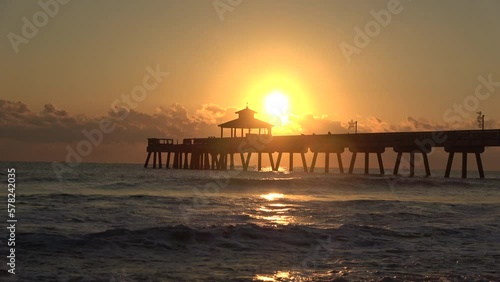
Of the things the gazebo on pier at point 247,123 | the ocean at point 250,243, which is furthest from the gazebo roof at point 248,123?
the ocean at point 250,243

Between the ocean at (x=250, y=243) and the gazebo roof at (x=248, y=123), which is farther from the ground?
the gazebo roof at (x=248, y=123)

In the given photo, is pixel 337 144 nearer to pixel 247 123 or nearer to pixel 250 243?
pixel 247 123

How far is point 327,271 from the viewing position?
1043 centimetres

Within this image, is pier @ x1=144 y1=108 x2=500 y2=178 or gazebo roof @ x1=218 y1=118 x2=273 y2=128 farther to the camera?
gazebo roof @ x1=218 y1=118 x2=273 y2=128

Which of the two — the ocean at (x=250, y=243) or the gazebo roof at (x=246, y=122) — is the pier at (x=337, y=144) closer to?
the gazebo roof at (x=246, y=122)

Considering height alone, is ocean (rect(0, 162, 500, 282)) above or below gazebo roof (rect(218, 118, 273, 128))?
below

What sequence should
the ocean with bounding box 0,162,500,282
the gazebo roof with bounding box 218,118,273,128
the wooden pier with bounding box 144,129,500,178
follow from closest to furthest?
1. the ocean with bounding box 0,162,500,282
2. the wooden pier with bounding box 144,129,500,178
3. the gazebo roof with bounding box 218,118,273,128

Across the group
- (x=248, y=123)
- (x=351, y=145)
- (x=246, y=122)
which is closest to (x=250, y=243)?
(x=351, y=145)

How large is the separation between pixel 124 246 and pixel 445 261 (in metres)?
6.44

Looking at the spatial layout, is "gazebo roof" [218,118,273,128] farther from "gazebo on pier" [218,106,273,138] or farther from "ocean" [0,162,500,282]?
"ocean" [0,162,500,282]

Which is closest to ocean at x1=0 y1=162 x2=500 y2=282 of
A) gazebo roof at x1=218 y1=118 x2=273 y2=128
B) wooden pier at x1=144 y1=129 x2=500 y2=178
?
wooden pier at x1=144 y1=129 x2=500 y2=178

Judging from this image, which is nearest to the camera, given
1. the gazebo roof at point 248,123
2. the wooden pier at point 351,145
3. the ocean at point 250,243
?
the ocean at point 250,243

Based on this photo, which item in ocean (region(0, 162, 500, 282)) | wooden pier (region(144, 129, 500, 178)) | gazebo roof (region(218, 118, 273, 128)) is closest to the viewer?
ocean (region(0, 162, 500, 282))

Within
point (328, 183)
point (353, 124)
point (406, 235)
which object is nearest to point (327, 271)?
point (406, 235)
